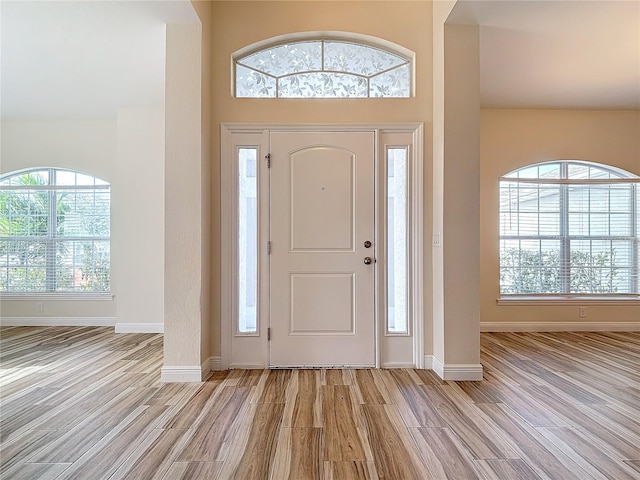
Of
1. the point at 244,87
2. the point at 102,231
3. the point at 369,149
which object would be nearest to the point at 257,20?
the point at 244,87

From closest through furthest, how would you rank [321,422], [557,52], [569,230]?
[321,422] < [557,52] < [569,230]

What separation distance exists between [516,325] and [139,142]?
540 cm

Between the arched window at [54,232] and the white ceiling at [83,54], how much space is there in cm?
96

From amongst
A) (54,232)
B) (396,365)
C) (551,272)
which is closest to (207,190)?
(396,365)

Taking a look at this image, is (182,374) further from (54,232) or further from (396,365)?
(54,232)

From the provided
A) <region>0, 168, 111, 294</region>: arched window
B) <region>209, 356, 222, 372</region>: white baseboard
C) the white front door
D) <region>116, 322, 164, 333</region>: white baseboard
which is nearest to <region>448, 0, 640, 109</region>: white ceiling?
the white front door

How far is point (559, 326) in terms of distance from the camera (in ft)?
15.1

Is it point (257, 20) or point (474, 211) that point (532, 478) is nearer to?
point (474, 211)

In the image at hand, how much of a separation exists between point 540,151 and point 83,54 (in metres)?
5.27

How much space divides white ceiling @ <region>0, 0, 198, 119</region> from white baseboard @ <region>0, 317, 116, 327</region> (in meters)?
2.78

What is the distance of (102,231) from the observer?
5.02m

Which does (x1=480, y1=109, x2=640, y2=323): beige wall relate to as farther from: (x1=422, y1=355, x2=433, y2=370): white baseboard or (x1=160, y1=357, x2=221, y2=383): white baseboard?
(x1=160, y1=357, x2=221, y2=383): white baseboard

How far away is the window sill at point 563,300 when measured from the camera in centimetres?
459

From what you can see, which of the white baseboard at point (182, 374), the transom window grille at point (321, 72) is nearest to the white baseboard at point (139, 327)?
the white baseboard at point (182, 374)
